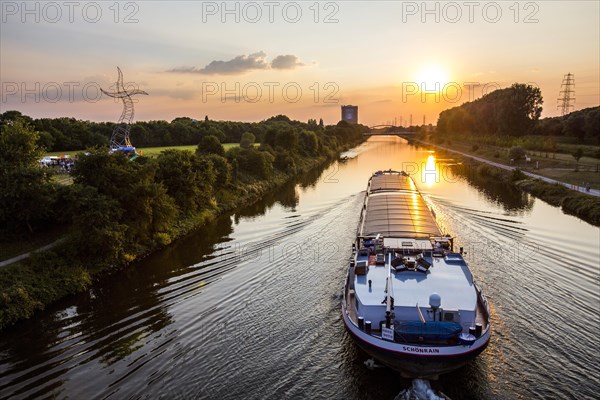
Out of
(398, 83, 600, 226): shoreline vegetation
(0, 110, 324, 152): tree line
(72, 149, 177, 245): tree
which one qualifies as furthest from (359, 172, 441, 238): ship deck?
(0, 110, 324, 152): tree line

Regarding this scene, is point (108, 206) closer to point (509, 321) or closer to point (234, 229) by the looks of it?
point (234, 229)

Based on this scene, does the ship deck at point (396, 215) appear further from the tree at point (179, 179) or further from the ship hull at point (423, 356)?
the tree at point (179, 179)

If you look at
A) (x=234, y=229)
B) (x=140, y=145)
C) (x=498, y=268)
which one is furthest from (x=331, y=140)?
(x=498, y=268)

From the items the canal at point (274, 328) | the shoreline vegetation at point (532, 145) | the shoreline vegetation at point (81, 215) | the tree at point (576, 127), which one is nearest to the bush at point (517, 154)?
the shoreline vegetation at point (532, 145)

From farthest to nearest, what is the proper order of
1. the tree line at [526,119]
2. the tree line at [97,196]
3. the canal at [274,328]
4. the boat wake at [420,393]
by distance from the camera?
1. the tree line at [526,119]
2. the tree line at [97,196]
3. the canal at [274,328]
4. the boat wake at [420,393]

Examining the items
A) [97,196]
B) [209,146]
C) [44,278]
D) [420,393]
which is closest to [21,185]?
[97,196]

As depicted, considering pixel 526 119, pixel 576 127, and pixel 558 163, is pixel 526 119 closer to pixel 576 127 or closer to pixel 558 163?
pixel 576 127
